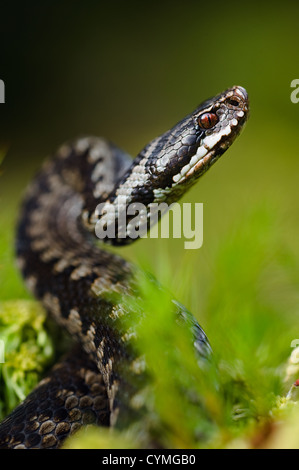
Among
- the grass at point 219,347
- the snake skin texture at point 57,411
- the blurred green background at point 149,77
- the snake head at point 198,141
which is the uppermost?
the blurred green background at point 149,77

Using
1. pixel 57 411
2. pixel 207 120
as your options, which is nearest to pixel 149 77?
pixel 207 120

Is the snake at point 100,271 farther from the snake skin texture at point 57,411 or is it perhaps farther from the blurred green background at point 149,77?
the blurred green background at point 149,77

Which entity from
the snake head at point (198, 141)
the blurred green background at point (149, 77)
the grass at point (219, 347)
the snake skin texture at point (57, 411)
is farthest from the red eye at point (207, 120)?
the blurred green background at point (149, 77)

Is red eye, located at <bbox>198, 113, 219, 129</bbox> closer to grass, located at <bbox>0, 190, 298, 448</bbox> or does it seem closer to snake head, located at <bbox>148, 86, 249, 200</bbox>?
snake head, located at <bbox>148, 86, 249, 200</bbox>

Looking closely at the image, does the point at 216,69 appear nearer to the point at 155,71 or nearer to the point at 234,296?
the point at 155,71

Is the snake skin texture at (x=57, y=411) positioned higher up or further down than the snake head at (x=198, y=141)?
further down

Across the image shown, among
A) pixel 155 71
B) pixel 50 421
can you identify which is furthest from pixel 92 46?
pixel 50 421

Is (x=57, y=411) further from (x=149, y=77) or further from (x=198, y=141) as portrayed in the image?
(x=149, y=77)
